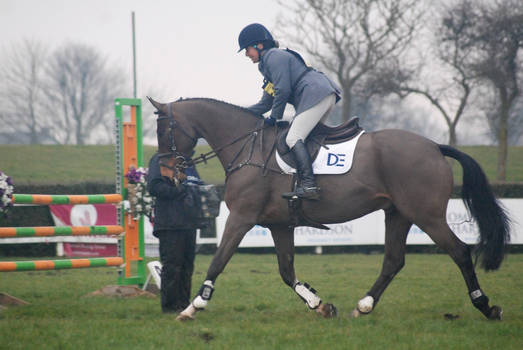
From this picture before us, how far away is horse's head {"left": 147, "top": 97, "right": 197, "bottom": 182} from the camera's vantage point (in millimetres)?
6707

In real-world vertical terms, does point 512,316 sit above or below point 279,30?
below

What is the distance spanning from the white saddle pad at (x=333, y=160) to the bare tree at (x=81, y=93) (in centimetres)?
3768

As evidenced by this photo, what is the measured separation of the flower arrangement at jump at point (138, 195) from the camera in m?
8.49

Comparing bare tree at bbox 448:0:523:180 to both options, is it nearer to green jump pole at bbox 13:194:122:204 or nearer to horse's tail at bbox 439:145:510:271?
horse's tail at bbox 439:145:510:271

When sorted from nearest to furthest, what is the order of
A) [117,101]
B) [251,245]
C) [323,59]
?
1. [117,101]
2. [251,245]
3. [323,59]

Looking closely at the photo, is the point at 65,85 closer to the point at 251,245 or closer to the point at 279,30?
the point at 279,30

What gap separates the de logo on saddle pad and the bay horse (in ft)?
0.23

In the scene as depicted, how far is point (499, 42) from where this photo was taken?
78.1ft

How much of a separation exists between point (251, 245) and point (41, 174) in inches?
514

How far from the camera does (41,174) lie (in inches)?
1000

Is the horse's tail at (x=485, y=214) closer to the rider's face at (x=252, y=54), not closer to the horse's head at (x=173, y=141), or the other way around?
the rider's face at (x=252, y=54)

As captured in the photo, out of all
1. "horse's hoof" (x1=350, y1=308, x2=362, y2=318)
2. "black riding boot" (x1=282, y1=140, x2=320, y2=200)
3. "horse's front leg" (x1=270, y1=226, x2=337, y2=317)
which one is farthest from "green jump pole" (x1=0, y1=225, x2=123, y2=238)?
"horse's hoof" (x1=350, y1=308, x2=362, y2=318)

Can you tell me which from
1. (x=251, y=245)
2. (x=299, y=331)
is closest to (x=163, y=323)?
(x=299, y=331)

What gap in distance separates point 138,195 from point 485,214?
433 centimetres
